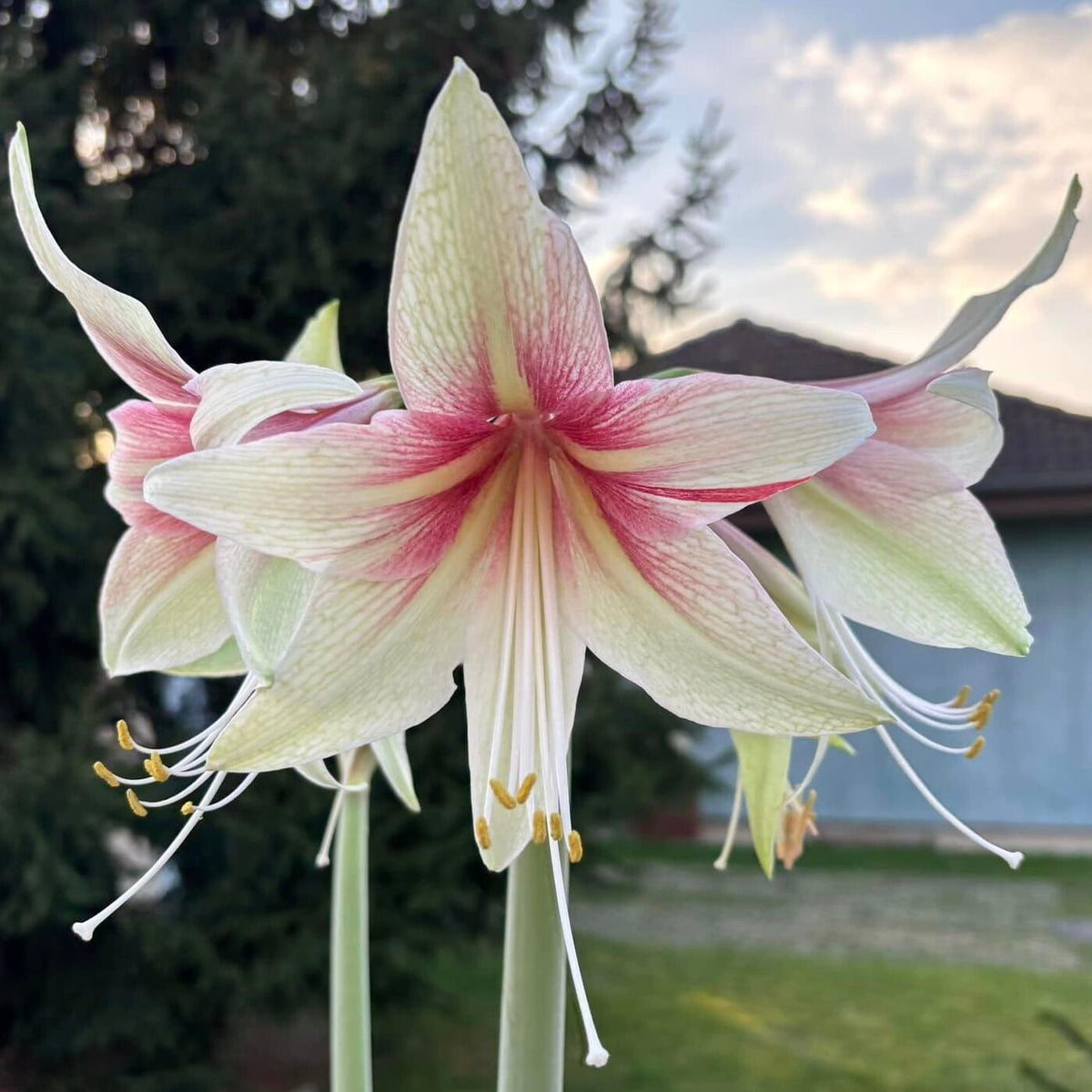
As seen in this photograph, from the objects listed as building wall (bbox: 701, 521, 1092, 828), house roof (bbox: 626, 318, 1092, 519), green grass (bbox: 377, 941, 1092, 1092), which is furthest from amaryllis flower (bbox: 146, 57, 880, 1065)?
building wall (bbox: 701, 521, 1092, 828)

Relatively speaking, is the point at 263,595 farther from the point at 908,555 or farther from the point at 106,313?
the point at 908,555

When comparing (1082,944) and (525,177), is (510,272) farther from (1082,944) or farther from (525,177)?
(1082,944)

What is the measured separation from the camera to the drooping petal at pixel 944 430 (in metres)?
0.51

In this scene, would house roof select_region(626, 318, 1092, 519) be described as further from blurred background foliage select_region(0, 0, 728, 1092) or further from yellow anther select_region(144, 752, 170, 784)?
yellow anther select_region(144, 752, 170, 784)

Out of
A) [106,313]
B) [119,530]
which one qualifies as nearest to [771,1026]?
[119,530]

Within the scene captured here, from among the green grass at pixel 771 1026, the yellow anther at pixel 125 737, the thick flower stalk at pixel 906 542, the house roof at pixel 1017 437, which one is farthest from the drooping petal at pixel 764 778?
the house roof at pixel 1017 437

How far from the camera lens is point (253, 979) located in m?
2.57

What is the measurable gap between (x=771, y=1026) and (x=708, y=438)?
11.5 feet

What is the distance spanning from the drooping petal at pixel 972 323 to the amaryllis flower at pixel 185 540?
0.70 feet

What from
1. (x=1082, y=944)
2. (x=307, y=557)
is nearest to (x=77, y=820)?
(x=307, y=557)

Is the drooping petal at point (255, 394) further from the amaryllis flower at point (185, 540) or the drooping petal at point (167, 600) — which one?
the drooping petal at point (167, 600)

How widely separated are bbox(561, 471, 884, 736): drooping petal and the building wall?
224 inches

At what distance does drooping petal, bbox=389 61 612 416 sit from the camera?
375mm

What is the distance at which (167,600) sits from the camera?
0.52m
